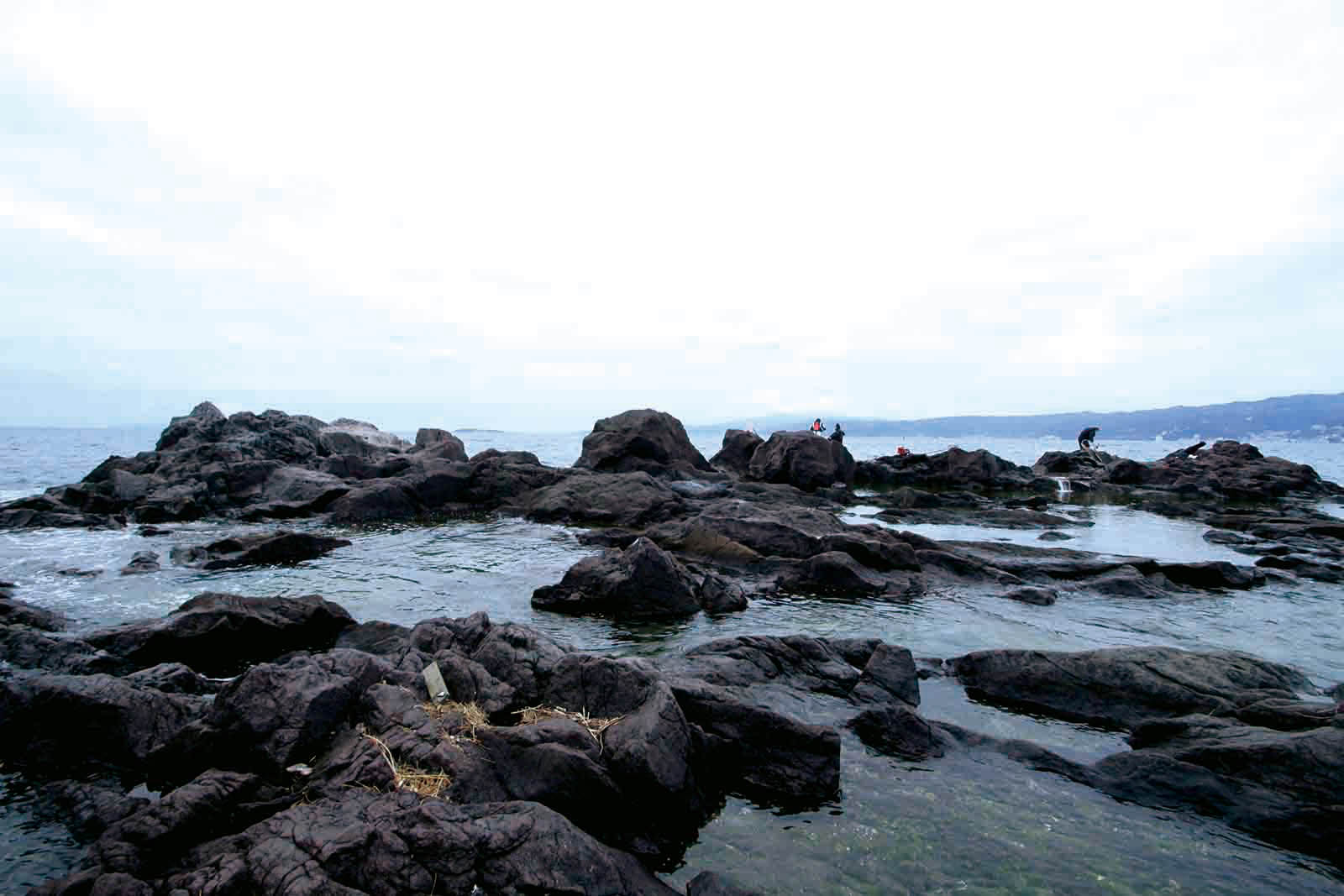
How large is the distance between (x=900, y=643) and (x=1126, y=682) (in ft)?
15.6

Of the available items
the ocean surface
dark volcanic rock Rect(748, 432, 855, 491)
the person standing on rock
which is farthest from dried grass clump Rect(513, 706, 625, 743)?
the person standing on rock

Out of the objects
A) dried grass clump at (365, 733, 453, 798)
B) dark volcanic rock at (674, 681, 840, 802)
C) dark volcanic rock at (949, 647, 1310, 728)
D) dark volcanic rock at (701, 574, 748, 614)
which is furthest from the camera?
A: dark volcanic rock at (701, 574, 748, 614)

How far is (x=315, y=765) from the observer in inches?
311

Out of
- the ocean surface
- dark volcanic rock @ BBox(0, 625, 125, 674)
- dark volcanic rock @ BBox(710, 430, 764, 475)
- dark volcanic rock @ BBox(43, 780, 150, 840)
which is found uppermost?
dark volcanic rock @ BBox(710, 430, 764, 475)

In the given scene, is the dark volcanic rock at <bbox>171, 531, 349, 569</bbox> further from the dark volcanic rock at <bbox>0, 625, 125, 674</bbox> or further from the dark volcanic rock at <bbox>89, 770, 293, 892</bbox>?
the dark volcanic rock at <bbox>89, 770, 293, 892</bbox>

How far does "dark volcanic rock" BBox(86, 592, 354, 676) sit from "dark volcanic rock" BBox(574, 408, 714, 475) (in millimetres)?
31554

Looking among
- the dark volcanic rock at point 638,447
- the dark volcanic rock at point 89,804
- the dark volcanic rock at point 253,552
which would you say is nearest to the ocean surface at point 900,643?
the dark volcanic rock at point 89,804

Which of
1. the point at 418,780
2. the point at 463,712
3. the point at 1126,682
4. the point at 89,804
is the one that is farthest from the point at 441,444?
the point at 1126,682

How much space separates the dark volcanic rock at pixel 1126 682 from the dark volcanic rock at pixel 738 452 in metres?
43.8

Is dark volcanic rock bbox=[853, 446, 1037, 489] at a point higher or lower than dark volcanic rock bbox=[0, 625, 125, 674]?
higher

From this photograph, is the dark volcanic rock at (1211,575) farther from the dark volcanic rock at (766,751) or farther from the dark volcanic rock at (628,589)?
the dark volcanic rock at (766,751)

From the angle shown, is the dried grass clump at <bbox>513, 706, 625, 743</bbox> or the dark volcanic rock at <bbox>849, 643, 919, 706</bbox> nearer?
the dried grass clump at <bbox>513, 706, 625, 743</bbox>

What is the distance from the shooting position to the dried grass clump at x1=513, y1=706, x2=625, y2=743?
8.86 metres

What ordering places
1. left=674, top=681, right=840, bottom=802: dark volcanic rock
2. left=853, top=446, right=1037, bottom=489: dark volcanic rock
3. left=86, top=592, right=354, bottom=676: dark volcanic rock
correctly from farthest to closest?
left=853, top=446, right=1037, bottom=489: dark volcanic rock < left=86, top=592, right=354, bottom=676: dark volcanic rock < left=674, top=681, right=840, bottom=802: dark volcanic rock
